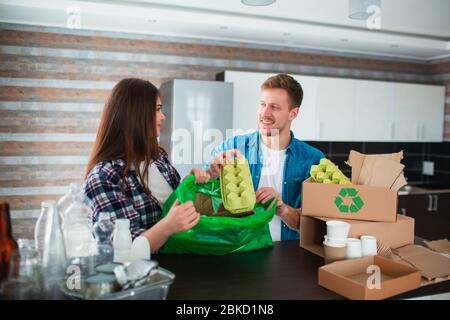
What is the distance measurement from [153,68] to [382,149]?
3.11 meters

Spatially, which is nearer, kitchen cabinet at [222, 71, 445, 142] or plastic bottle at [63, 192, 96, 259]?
plastic bottle at [63, 192, 96, 259]

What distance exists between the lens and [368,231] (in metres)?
1.57

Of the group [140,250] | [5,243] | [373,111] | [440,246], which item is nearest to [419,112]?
[373,111]

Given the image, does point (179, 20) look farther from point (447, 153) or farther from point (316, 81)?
point (447, 153)

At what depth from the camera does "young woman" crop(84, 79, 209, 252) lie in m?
1.49

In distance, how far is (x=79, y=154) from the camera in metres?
4.13

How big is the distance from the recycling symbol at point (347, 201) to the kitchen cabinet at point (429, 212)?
331 cm

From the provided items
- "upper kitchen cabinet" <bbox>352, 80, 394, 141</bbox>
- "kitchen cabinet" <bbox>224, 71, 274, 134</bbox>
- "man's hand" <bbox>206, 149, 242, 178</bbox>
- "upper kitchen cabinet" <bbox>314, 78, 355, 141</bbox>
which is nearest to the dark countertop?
"man's hand" <bbox>206, 149, 242, 178</bbox>

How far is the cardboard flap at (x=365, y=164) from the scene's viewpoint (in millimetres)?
1717

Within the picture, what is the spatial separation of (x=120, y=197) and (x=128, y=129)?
274mm

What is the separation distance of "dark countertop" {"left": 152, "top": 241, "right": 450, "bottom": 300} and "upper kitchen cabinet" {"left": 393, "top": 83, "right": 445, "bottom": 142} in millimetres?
3795

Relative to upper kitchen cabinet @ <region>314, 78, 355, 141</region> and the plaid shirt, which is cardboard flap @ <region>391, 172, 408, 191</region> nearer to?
the plaid shirt
